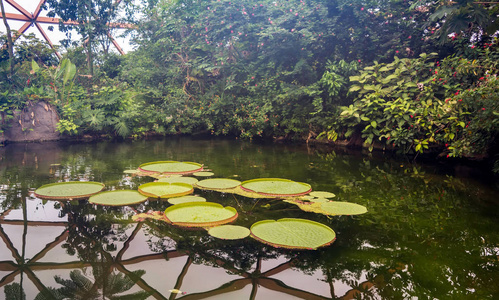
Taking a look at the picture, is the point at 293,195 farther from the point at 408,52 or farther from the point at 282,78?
the point at 282,78

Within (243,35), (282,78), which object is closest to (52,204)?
(282,78)

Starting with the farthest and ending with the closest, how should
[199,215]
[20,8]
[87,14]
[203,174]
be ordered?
1. [20,8]
2. [87,14]
3. [203,174]
4. [199,215]

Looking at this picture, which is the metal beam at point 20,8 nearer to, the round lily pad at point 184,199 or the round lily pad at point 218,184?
the round lily pad at point 218,184

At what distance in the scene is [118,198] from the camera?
130 inches

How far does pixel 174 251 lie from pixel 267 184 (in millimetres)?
1724

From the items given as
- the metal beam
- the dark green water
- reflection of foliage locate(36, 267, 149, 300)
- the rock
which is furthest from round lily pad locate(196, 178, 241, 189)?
the metal beam

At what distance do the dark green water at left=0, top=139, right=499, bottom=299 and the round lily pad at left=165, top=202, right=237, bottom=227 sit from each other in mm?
86

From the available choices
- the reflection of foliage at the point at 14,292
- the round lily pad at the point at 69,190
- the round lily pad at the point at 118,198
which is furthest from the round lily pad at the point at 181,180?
the reflection of foliage at the point at 14,292

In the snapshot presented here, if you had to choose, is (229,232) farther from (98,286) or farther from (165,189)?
(165,189)

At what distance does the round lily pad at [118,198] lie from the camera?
3.18 m

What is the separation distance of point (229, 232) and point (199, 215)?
415 millimetres

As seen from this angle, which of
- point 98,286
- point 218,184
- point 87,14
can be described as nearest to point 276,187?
point 218,184

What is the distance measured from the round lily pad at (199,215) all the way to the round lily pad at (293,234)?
12.7 inches

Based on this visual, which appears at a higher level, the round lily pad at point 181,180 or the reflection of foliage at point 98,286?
the round lily pad at point 181,180
